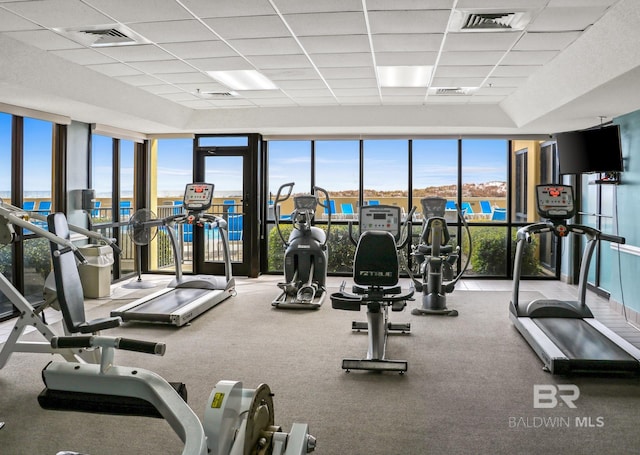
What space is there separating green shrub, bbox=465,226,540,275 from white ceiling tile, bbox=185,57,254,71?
4.70m

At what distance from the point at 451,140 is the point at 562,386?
5.15 metres

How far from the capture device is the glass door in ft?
27.8

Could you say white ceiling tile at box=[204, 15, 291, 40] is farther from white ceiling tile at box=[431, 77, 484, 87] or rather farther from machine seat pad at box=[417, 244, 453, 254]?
machine seat pad at box=[417, 244, 453, 254]

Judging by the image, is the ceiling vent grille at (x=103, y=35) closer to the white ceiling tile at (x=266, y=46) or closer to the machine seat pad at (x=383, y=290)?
the white ceiling tile at (x=266, y=46)

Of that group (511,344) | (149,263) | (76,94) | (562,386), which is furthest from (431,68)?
(149,263)

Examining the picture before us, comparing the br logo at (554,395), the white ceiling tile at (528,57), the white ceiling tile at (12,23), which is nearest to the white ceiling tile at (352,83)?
the white ceiling tile at (528,57)

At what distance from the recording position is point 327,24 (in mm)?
4094

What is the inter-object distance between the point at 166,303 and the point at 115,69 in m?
2.48

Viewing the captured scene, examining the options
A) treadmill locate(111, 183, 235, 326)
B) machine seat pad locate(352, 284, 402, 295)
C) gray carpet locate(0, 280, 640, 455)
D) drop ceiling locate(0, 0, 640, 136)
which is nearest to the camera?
gray carpet locate(0, 280, 640, 455)

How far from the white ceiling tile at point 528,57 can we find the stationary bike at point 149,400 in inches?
158

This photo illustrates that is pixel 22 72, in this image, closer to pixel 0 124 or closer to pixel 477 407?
pixel 0 124

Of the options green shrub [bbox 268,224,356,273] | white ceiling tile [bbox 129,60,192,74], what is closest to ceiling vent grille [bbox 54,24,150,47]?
white ceiling tile [bbox 129,60,192,74]

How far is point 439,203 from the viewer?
6566mm

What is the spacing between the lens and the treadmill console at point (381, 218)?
5.54 metres
